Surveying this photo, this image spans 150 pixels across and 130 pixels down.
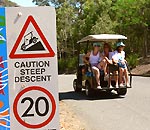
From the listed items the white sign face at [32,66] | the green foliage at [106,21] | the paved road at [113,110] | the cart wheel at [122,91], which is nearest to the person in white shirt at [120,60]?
the cart wheel at [122,91]

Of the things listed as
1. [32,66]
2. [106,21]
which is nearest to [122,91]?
[32,66]

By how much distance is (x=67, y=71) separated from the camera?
46.2m

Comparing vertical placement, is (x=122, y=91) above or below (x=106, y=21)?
below

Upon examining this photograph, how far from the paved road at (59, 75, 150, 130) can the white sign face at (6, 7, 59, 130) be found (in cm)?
476

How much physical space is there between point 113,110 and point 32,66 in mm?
7133

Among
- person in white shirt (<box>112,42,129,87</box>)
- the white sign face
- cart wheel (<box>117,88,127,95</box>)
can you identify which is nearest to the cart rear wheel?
cart wheel (<box>117,88,127,95</box>)

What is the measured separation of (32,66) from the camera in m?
3.12

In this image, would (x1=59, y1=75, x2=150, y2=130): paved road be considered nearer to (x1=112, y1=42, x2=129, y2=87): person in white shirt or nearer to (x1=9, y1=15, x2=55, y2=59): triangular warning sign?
(x1=112, y1=42, x2=129, y2=87): person in white shirt

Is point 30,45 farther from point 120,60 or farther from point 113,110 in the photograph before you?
point 120,60

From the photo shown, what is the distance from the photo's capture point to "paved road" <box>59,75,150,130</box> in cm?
804

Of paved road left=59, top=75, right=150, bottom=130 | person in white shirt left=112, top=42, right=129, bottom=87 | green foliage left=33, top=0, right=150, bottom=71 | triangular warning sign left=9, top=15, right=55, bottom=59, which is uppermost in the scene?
green foliage left=33, top=0, right=150, bottom=71

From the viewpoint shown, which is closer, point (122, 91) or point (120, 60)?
point (120, 60)

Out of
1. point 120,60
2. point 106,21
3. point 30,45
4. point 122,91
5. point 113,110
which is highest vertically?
point 106,21

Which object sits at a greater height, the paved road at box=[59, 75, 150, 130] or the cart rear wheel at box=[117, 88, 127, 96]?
the cart rear wheel at box=[117, 88, 127, 96]
